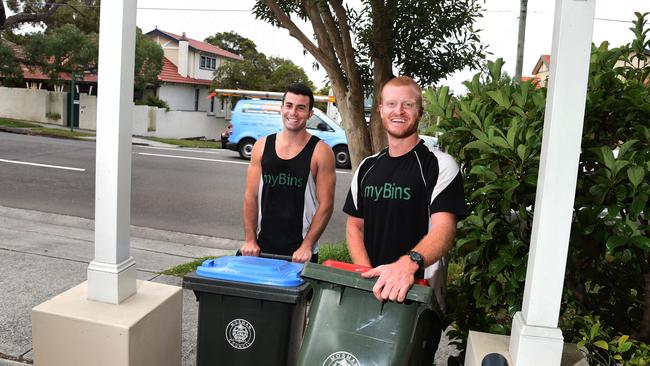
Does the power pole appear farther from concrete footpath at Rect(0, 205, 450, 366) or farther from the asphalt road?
concrete footpath at Rect(0, 205, 450, 366)

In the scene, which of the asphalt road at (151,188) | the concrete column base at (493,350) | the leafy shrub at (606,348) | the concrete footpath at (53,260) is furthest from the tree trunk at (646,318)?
the asphalt road at (151,188)

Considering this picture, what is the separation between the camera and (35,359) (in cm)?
280

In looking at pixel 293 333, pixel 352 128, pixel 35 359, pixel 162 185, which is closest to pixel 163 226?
pixel 162 185

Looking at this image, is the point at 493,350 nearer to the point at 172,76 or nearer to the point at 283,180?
the point at 283,180

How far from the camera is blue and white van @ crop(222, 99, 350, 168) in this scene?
17.1 m

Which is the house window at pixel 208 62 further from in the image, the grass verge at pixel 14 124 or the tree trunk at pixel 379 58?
the tree trunk at pixel 379 58

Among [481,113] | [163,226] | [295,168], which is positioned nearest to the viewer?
[481,113]

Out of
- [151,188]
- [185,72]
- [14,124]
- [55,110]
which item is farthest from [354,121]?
[185,72]

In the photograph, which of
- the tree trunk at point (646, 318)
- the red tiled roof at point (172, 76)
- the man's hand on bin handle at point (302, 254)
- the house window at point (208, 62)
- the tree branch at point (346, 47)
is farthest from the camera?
the house window at point (208, 62)

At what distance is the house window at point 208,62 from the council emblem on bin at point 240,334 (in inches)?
1496

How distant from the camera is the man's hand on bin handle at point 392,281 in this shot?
2.03m

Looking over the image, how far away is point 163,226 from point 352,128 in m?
4.17

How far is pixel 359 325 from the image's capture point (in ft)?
6.82

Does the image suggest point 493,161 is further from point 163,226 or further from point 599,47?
point 163,226
